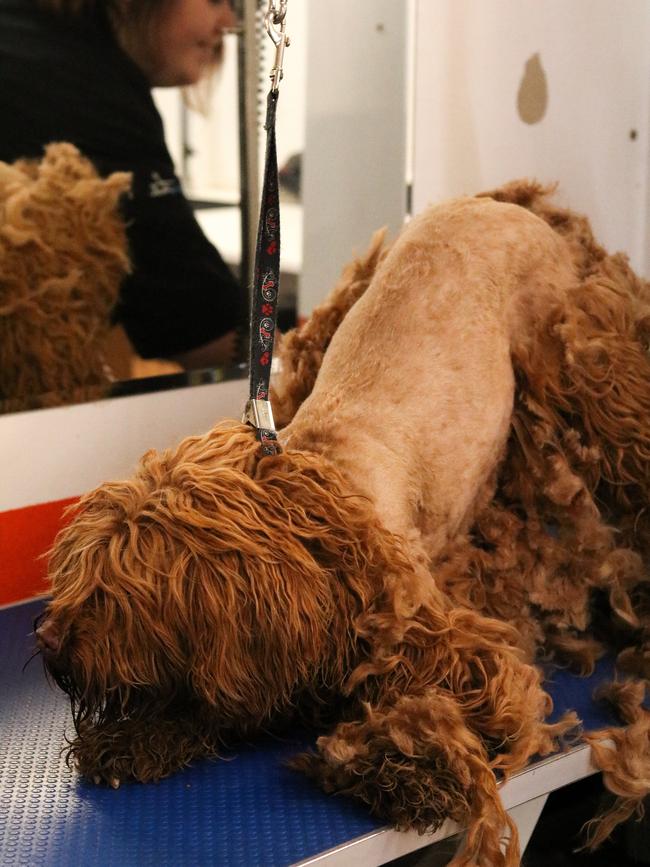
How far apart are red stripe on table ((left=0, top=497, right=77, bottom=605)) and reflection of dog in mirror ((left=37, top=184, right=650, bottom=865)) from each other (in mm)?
531

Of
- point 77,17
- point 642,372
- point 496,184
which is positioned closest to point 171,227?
point 77,17

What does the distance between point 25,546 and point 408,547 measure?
0.84 metres

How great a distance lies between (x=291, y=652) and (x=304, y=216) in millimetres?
1431

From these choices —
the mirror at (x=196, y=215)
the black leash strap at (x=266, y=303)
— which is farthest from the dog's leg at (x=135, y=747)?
the mirror at (x=196, y=215)

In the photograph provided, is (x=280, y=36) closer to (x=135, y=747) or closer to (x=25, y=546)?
(x=135, y=747)

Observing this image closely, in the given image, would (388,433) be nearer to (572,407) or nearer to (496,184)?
(572,407)

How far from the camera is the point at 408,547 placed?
4.01ft

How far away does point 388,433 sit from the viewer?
4.20ft

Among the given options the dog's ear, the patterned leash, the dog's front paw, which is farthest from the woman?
the dog's ear

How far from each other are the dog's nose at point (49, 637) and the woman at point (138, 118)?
98 centimetres

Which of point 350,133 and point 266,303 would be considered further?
point 350,133

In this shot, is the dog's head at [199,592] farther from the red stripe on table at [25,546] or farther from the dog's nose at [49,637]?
the red stripe on table at [25,546]

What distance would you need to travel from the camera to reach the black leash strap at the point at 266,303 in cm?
116

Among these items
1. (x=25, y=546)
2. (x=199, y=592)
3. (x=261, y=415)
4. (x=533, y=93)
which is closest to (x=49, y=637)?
(x=199, y=592)
